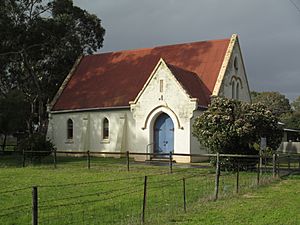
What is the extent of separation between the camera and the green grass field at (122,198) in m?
11.7

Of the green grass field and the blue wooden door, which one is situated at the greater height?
the blue wooden door

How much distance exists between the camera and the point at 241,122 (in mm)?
23422

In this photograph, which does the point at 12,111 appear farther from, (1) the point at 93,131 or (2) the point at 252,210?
(2) the point at 252,210

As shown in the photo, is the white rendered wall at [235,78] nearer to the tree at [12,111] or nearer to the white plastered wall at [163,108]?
the white plastered wall at [163,108]

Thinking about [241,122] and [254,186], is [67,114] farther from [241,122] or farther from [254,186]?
[254,186]

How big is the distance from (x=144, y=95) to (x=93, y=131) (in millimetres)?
7421

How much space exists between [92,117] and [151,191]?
21.9m

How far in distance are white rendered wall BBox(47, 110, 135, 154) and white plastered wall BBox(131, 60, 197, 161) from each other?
2.53 m

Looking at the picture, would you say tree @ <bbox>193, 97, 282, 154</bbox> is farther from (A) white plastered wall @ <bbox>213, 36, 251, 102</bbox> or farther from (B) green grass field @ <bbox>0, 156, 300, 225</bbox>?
(A) white plastered wall @ <bbox>213, 36, 251, 102</bbox>

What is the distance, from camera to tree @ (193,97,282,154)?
23469 millimetres

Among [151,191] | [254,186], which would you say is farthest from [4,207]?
[254,186]

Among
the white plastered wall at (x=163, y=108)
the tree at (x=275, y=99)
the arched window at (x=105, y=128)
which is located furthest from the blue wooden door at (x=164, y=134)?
the tree at (x=275, y=99)

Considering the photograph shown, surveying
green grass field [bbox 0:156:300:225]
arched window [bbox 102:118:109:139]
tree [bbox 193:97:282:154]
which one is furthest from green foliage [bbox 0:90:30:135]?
tree [bbox 193:97:282:154]

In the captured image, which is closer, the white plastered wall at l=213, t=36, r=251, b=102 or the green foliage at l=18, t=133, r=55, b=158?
the green foliage at l=18, t=133, r=55, b=158
